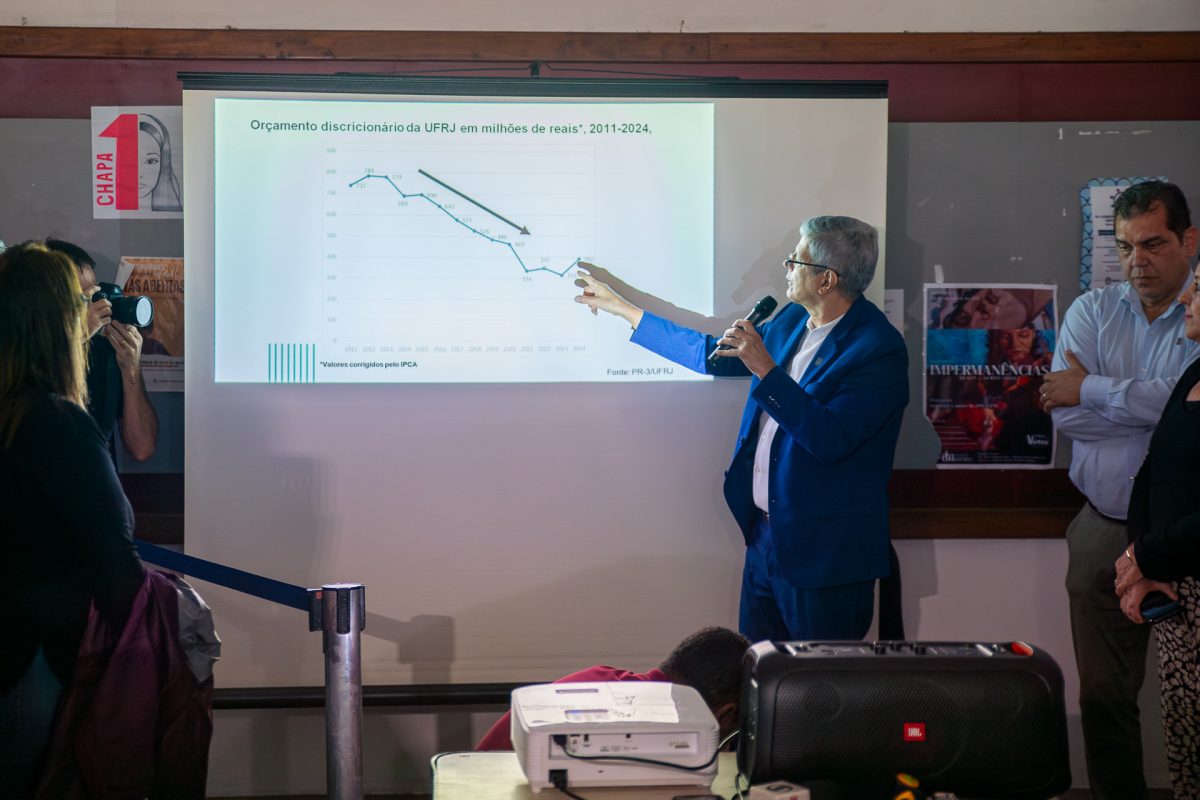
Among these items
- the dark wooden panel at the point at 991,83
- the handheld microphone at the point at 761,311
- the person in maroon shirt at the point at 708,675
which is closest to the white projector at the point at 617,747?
the person in maroon shirt at the point at 708,675

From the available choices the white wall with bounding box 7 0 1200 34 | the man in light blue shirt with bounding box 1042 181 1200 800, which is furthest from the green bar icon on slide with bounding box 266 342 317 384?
the man in light blue shirt with bounding box 1042 181 1200 800

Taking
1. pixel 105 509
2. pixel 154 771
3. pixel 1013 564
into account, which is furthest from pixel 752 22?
pixel 154 771

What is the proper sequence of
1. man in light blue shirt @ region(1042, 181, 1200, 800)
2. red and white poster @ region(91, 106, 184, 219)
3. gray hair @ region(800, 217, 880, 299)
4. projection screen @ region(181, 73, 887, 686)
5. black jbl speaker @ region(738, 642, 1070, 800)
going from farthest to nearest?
red and white poster @ region(91, 106, 184, 219) < projection screen @ region(181, 73, 887, 686) < man in light blue shirt @ region(1042, 181, 1200, 800) < gray hair @ region(800, 217, 880, 299) < black jbl speaker @ region(738, 642, 1070, 800)

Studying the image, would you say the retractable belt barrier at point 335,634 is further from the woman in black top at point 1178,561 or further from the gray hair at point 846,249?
the woman in black top at point 1178,561

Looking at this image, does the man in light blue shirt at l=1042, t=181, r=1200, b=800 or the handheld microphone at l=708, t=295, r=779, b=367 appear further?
the man in light blue shirt at l=1042, t=181, r=1200, b=800

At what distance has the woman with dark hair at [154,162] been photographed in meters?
3.16

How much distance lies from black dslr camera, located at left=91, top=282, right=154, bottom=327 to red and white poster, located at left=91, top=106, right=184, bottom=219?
1.24ft

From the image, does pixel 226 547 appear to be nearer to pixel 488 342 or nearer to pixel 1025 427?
pixel 488 342

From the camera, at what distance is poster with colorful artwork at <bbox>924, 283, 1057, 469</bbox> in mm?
3357

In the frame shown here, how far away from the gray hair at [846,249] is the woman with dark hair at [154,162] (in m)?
1.89

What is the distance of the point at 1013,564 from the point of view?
339 cm

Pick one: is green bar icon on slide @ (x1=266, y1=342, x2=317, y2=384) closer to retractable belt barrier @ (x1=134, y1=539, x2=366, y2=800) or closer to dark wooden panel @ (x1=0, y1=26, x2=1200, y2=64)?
retractable belt barrier @ (x1=134, y1=539, x2=366, y2=800)

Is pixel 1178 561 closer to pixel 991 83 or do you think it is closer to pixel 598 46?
pixel 991 83

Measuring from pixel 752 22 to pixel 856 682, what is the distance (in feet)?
7.98
